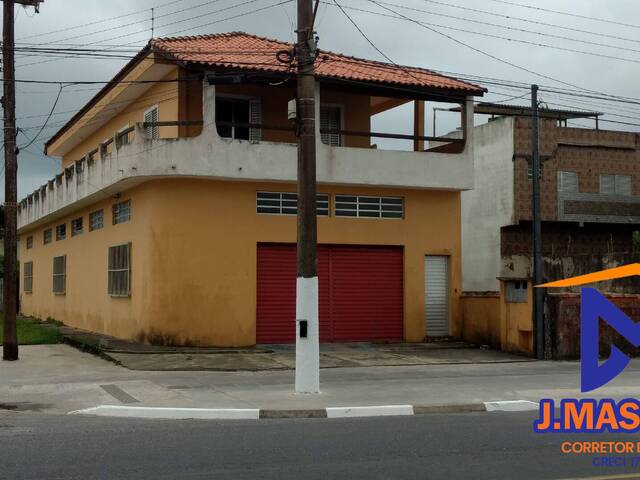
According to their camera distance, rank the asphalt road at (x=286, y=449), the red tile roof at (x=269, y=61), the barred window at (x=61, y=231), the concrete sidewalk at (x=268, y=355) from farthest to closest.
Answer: the barred window at (x=61, y=231)
the red tile roof at (x=269, y=61)
the concrete sidewalk at (x=268, y=355)
the asphalt road at (x=286, y=449)

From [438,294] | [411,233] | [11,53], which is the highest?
[11,53]

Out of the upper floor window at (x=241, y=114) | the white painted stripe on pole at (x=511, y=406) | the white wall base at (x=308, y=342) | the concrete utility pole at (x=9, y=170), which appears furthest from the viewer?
the upper floor window at (x=241, y=114)

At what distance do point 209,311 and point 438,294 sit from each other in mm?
6553

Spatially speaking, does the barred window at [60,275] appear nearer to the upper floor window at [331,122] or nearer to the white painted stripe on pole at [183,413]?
the upper floor window at [331,122]

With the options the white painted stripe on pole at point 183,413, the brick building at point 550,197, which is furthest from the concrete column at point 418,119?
the white painted stripe on pole at point 183,413

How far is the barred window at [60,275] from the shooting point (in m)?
28.8

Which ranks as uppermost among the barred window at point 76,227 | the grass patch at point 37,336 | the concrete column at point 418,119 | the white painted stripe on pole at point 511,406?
the concrete column at point 418,119

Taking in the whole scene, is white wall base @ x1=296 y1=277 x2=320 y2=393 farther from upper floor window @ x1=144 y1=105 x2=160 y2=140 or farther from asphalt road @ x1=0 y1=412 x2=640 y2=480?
upper floor window @ x1=144 y1=105 x2=160 y2=140

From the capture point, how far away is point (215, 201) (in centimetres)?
1934

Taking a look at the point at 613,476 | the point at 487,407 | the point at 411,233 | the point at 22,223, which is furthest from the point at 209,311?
the point at 22,223

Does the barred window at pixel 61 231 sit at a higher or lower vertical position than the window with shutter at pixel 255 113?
lower

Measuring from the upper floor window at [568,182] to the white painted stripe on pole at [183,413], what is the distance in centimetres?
2444

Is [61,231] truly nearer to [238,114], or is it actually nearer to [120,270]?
[120,270]

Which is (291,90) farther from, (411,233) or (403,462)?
(403,462)
